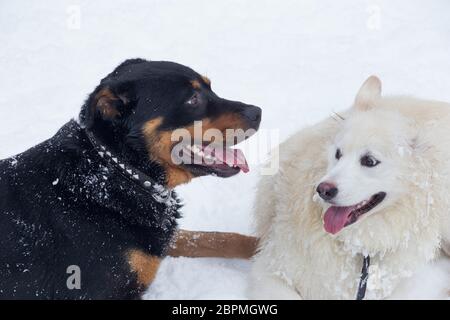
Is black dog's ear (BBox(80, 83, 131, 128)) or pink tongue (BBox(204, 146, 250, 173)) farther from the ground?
black dog's ear (BBox(80, 83, 131, 128))

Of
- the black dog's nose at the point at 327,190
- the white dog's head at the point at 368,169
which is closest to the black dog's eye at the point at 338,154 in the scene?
the white dog's head at the point at 368,169

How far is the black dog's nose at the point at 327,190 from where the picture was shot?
3182 mm

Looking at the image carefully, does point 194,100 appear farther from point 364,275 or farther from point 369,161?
point 364,275

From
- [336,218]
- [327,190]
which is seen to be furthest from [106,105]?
[336,218]

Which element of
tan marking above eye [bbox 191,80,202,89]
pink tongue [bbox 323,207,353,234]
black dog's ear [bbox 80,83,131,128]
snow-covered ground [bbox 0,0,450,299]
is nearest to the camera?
black dog's ear [bbox 80,83,131,128]

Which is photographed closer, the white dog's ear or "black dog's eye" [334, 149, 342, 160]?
"black dog's eye" [334, 149, 342, 160]

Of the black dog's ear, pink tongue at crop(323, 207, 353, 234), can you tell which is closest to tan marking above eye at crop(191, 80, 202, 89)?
the black dog's ear

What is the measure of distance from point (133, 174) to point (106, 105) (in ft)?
1.62

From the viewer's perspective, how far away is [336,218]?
338 centimetres

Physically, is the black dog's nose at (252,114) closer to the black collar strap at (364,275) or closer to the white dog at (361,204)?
the white dog at (361,204)

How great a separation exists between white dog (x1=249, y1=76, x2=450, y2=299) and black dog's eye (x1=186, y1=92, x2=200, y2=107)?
99 centimetres

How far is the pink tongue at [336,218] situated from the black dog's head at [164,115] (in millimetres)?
737

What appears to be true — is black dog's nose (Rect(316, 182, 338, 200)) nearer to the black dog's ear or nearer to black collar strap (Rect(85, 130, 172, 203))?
black collar strap (Rect(85, 130, 172, 203))

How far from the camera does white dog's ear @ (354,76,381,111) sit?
3.54 metres
